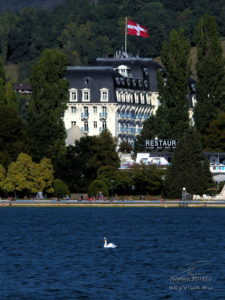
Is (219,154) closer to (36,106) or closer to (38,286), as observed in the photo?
(36,106)

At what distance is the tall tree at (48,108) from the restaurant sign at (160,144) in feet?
49.3

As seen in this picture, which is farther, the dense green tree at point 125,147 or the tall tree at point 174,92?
the dense green tree at point 125,147

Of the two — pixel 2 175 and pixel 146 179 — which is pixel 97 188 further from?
pixel 2 175

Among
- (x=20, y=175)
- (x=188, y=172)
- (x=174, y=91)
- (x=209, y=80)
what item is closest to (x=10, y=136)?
(x=20, y=175)

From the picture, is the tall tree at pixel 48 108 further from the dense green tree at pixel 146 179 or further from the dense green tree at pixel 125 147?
the dense green tree at pixel 125 147

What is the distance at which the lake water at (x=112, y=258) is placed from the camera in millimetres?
65438

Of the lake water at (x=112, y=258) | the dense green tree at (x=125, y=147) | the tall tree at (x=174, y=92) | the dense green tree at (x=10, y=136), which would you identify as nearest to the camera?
the lake water at (x=112, y=258)

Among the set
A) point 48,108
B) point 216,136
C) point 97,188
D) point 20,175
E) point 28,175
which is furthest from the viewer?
point 216,136

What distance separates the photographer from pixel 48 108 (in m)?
170

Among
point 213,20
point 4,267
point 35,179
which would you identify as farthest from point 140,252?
point 213,20

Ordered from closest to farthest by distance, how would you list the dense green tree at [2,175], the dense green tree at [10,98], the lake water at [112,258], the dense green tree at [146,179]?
the lake water at [112,258], the dense green tree at [2,175], the dense green tree at [146,179], the dense green tree at [10,98]

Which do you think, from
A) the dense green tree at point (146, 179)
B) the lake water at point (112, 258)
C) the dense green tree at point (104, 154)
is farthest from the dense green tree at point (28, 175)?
the lake water at point (112, 258)

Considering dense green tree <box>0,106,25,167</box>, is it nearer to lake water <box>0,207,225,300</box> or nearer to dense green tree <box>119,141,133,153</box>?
dense green tree <box>119,141,133,153</box>

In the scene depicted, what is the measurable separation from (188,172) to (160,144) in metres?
20.1
